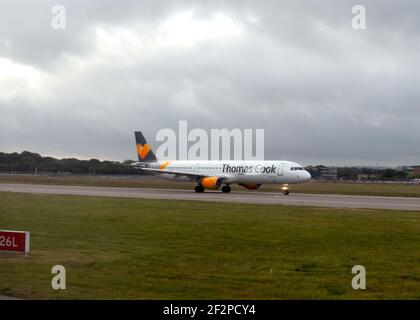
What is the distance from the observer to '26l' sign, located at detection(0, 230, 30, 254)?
14.6 metres

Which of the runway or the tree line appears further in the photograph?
the tree line

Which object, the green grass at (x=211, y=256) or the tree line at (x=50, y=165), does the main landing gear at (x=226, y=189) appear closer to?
the green grass at (x=211, y=256)

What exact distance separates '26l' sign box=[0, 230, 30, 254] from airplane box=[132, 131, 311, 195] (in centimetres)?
3675

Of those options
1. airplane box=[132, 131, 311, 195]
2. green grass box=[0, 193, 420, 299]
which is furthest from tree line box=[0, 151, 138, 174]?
green grass box=[0, 193, 420, 299]

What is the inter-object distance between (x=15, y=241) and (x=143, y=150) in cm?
5165

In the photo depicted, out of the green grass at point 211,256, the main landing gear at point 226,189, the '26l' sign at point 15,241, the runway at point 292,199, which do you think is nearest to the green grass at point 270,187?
the main landing gear at point 226,189

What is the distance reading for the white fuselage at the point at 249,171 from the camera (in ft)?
168

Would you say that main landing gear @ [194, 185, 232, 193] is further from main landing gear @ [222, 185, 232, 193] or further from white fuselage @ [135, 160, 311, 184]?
white fuselage @ [135, 160, 311, 184]

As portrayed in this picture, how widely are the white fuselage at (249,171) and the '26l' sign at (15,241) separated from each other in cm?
3805

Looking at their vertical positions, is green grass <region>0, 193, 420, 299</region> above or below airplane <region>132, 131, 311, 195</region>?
below

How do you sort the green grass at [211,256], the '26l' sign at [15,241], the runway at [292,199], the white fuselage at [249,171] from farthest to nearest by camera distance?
the white fuselage at [249,171] < the runway at [292,199] < the '26l' sign at [15,241] < the green grass at [211,256]
